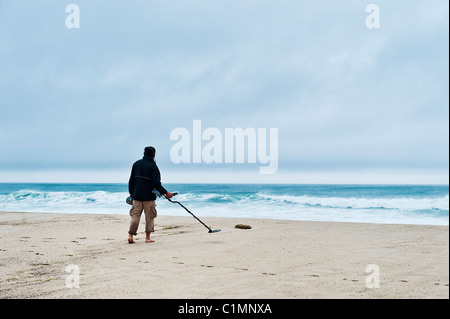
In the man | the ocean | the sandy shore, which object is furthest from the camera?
the ocean

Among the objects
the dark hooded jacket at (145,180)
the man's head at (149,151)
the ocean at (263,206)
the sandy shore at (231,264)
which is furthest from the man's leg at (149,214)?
the ocean at (263,206)

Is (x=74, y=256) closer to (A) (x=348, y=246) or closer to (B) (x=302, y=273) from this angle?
(B) (x=302, y=273)

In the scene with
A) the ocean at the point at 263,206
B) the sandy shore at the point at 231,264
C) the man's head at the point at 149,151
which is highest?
the man's head at the point at 149,151

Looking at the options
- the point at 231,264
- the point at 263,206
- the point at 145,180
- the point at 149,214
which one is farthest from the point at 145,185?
the point at 263,206

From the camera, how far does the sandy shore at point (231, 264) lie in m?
4.38

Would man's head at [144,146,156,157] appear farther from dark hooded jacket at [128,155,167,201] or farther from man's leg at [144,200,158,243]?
man's leg at [144,200,158,243]

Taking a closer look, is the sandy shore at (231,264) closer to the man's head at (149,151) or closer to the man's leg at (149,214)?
the man's leg at (149,214)

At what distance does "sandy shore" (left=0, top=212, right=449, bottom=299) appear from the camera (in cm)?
438

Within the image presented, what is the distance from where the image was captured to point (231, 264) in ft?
18.9

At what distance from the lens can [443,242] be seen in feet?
25.1

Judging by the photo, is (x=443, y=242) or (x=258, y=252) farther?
(x=443, y=242)

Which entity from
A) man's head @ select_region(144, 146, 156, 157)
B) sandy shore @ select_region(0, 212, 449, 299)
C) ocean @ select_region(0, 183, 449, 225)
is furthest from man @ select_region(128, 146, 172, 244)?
ocean @ select_region(0, 183, 449, 225)
